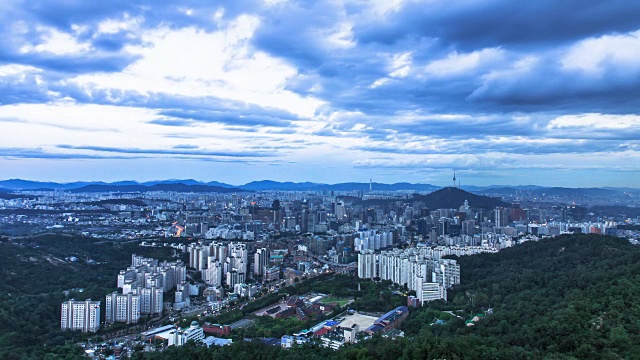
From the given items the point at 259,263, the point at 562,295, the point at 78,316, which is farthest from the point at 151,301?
the point at 562,295

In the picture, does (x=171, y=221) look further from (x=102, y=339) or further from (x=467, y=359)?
(x=467, y=359)

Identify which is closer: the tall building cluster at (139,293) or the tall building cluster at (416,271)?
the tall building cluster at (139,293)

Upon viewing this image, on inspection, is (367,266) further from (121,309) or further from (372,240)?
(121,309)

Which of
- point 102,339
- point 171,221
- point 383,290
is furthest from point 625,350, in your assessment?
point 171,221

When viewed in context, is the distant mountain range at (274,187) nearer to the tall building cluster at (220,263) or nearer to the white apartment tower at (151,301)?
the tall building cluster at (220,263)

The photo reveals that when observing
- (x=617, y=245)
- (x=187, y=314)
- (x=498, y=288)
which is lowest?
(x=187, y=314)

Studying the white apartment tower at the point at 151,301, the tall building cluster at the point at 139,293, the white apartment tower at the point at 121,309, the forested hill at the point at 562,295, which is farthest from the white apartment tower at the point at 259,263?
the forested hill at the point at 562,295

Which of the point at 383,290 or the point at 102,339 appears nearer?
the point at 102,339
